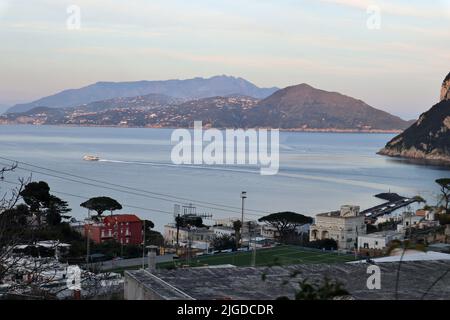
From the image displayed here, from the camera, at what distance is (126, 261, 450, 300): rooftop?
234 cm

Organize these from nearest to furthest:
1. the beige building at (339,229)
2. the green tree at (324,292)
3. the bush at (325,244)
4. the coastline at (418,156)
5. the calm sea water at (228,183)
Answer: the green tree at (324,292)
the bush at (325,244)
the beige building at (339,229)
the calm sea water at (228,183)
the coastline at (418,156)

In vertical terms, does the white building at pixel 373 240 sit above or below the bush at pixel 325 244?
above

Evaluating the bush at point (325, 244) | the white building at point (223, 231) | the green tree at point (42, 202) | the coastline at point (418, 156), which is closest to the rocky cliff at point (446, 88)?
the coastline at point (418, 156)

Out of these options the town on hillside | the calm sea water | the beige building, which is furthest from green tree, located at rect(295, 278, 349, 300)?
the calm sea water

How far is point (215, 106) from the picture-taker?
10062 cm

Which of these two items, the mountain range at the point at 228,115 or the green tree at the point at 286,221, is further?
the mountain range at the point at 228,115

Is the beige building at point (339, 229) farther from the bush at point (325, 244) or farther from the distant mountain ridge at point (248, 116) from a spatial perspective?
the distant mountain ridge at point (248, 116)

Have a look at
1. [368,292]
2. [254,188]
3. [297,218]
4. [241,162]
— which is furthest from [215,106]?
[368,292]

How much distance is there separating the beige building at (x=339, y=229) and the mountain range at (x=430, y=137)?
39070mm

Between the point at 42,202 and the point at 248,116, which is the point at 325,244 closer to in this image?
the point at 42,202

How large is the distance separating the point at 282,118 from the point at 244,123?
1633 centimetres

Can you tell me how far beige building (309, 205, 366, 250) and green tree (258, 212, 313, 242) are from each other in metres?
0.42

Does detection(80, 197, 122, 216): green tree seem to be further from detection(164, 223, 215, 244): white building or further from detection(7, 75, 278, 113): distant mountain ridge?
detection(7, 75, 278, 113): distant mountain ridge

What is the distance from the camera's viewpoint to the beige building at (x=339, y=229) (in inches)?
601
